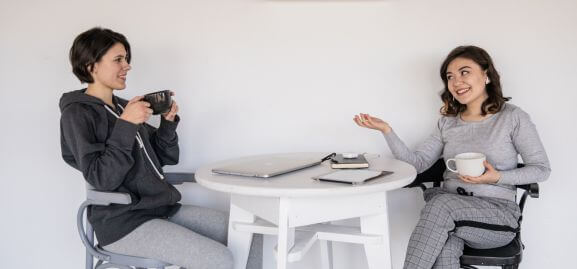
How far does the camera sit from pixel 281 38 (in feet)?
6.88

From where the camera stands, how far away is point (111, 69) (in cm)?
165

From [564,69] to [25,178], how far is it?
2408 millimetres

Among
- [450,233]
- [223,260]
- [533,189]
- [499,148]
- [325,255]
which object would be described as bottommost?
[325,255]

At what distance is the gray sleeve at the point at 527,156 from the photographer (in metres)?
1.58

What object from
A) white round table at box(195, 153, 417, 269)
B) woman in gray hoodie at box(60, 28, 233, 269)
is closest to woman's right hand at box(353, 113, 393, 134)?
white round table at box(195, 153, 417, 269)

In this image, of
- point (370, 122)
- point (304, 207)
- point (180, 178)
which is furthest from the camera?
point (180, 178)

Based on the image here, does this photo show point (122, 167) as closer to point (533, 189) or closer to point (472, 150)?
point (472, 150)

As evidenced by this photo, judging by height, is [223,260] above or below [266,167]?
below

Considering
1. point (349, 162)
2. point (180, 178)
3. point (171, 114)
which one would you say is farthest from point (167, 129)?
point (349, 162)

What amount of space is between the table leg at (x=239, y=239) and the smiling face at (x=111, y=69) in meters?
0.59

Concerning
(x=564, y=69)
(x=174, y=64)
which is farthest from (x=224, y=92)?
(x=564, y=69)

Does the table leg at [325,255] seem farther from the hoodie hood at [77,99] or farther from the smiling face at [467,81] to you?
the hoodie hood at [77,99]

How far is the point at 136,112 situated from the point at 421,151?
1.05 metres

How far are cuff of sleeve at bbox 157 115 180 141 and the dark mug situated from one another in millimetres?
200
